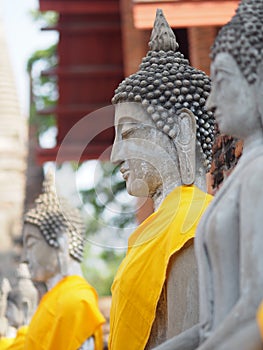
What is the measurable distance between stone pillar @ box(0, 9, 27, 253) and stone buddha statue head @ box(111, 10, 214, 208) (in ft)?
32.0

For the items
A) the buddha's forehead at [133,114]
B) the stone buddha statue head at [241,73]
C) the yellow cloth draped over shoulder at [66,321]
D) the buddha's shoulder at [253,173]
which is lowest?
the yellow cloth draped over shoulder at [66,321]

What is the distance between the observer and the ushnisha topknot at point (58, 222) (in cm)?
764

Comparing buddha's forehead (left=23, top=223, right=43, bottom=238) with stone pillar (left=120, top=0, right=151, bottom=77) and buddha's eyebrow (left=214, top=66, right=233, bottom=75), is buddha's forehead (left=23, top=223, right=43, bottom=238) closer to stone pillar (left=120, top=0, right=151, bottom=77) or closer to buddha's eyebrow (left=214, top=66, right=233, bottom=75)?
buddha's eyebrow (left=214, top=66, right=233, bottom=75)

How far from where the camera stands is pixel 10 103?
16938mm

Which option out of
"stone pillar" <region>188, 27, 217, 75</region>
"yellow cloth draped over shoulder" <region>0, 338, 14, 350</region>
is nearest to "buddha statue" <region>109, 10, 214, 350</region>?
"yellow cloth draped over shoulder" <region>0, 338, 14, 350</region>

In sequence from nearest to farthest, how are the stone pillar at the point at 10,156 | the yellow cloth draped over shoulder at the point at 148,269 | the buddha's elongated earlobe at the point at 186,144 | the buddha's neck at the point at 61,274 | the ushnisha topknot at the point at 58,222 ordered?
1. the yellow cloth draped over shoulder at the point at 148,269
2. the buddha's elongated earlobe at the point at 186,144
3. the buddha's neck at the point at 61,274
4. the ushnisha topknot at the point at 58,222
5. the stone pillar at the point at 10,156

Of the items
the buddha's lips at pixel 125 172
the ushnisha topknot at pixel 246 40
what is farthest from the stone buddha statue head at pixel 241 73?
the buddha's lips at pixel 125 172

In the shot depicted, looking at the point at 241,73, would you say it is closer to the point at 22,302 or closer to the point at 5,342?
the point at 5,342

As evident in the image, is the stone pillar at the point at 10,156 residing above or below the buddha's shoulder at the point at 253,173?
below

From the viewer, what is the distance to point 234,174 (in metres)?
3.62

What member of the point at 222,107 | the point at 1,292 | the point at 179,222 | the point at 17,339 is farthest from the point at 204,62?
the point at 222,107

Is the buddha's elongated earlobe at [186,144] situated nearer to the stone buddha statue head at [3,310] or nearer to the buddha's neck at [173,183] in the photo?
the buddha's neck at [173,183]

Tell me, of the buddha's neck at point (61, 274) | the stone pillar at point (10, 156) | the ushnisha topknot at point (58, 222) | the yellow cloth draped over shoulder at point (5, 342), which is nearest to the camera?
the buddha's neck at point (61, 274)

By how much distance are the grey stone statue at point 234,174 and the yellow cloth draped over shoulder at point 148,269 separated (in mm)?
1023
